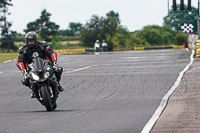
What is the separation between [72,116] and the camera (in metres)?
10.2

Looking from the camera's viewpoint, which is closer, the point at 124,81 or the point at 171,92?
the point at 171,92

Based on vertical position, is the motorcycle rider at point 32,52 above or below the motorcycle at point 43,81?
above

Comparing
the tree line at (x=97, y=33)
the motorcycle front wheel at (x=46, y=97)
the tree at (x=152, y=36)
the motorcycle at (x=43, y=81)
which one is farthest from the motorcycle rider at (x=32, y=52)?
the tree at (x=152, y=36)

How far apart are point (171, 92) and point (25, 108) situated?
4.08 m

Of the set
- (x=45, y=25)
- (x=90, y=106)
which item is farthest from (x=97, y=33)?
(x=90, y=106)

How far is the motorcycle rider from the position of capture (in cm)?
1156

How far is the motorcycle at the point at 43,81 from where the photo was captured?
11.0m

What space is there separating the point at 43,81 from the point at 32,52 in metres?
0.95

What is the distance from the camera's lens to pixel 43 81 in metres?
11.1

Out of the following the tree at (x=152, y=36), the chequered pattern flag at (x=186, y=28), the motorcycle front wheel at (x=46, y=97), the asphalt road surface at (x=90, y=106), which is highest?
the chequered pattern flag at (x=186, y=28)

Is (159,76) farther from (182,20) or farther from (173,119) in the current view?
(182,20)

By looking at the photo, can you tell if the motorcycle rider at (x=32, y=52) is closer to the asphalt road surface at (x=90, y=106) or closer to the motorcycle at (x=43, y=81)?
the motorcycle at (x=43, y=81)

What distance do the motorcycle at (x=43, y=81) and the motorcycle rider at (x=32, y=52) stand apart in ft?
0.83

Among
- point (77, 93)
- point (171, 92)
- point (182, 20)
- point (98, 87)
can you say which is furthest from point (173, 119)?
point (182, 20)
